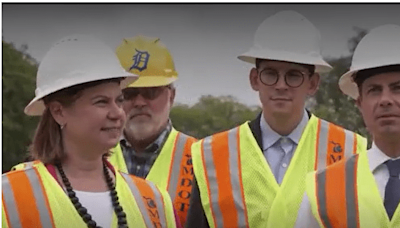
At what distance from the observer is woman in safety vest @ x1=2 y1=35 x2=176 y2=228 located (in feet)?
11.0

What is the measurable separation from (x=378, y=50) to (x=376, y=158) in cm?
46

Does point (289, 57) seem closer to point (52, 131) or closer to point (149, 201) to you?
point (149, 201)

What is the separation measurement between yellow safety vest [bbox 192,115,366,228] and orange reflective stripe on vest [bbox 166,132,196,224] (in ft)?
1.49

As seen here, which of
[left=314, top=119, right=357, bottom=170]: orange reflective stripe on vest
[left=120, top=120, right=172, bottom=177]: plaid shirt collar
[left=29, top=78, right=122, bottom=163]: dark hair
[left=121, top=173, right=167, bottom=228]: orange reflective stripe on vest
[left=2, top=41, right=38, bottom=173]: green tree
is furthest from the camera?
[left=120, top=120, right=172, bottom=177]: plaid shirt collar

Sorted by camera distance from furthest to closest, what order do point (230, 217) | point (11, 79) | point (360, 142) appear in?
1. point (11, 79)
2. point (360, 142)
3. point (230, 217)

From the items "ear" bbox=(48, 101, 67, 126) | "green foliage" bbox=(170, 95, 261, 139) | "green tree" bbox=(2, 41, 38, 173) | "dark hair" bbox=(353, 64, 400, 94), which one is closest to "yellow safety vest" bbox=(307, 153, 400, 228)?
"dark hair" bbox=(353, 64, 400, 94)

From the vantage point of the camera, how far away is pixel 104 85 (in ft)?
11.3

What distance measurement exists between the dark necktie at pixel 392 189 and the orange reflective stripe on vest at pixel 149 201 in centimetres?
95

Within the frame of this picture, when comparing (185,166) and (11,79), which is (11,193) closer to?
(185,166)

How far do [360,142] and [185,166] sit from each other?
3.79ft

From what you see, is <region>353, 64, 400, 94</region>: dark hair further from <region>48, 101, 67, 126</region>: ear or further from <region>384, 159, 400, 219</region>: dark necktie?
<region>48, 101, 67, 126</region>: ear

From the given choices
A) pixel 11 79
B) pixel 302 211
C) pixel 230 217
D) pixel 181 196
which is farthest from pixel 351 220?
pixel 11 79

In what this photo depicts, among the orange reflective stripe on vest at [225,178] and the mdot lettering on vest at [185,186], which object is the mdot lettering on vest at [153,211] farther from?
the mdot lettering on vest at [185,186]

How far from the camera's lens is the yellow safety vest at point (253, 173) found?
4.22 meters
